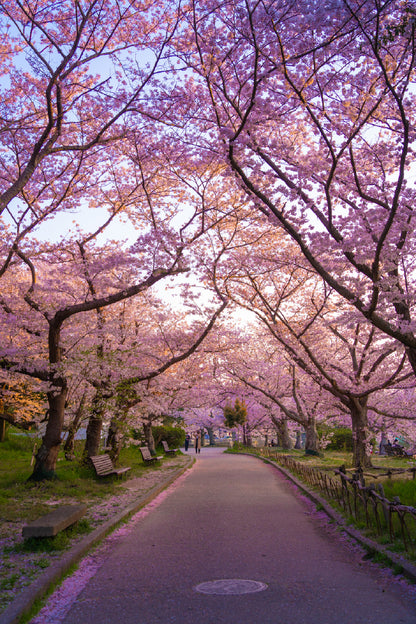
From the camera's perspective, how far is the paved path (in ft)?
14.0

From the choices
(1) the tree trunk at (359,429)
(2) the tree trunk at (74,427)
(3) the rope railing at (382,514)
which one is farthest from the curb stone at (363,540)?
(2) the tree trunk at (74,427)

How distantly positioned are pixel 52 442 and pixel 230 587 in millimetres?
8949

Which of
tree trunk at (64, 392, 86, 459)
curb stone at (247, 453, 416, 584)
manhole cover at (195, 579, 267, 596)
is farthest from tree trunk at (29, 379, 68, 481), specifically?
manhole cover at (195, 579, 267, 596)

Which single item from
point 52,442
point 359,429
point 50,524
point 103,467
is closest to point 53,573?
point 50,524

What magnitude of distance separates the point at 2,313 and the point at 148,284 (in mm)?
4254

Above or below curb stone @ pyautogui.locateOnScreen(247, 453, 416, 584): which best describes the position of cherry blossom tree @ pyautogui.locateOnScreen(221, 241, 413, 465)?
above

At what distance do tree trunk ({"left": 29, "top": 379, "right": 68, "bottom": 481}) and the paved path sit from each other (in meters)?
4.24

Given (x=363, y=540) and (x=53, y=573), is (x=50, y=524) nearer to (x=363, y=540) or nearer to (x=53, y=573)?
(x=53, y=573)

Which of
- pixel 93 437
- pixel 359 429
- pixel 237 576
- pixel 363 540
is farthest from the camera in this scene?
pixel 359 429

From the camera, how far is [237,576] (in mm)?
5426

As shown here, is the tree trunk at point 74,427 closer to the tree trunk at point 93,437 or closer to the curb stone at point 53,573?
the tree trunk at point 93,437

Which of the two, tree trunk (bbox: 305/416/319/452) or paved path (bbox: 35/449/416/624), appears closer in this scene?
paved path (bbox: 35/449/416/624)

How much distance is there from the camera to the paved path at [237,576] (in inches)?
168

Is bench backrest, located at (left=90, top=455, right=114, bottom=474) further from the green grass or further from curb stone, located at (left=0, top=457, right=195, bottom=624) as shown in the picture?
curb stone, located at (left=0, top=457, right=195, bottom=624)
